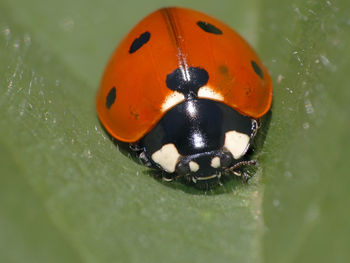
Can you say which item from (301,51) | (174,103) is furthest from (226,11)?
(174,103)

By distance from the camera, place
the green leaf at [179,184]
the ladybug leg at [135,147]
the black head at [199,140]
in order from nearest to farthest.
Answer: the green leaf at [179,184] → the black head at [199,140] → the ladybug leg at [135,147]

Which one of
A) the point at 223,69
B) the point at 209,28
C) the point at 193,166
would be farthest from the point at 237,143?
the point at 209,28

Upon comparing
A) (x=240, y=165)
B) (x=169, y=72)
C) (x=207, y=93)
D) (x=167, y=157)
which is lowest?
(x=240, y=165)

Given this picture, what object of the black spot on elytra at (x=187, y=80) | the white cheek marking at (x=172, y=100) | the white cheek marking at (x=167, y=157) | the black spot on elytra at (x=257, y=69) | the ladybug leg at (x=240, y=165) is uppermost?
the black spot on elytra at (x=187, y=80)

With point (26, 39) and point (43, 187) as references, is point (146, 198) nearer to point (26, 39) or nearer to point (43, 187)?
point (43, 187)

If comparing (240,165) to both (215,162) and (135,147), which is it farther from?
(135,147)

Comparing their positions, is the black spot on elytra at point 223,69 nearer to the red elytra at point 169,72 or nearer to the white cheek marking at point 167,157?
the red elytra at point 169,72

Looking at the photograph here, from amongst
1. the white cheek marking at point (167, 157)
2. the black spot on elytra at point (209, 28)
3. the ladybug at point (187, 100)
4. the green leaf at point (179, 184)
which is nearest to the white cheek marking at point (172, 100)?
the ladybug at point (187, 100)

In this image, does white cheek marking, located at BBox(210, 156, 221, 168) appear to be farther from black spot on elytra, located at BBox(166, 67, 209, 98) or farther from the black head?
black spot on elytra, located at BBox(166, 67, 209, 98)
